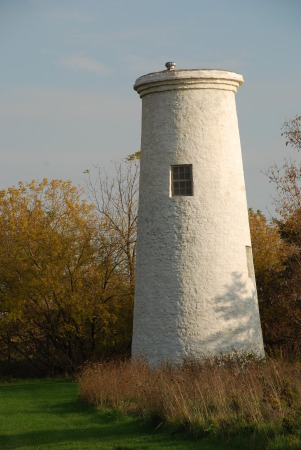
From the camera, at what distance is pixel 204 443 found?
13516 mm

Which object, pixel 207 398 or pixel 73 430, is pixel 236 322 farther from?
pixel 73 430

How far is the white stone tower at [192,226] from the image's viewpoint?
2212cm

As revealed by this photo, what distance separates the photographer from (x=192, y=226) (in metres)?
22.4

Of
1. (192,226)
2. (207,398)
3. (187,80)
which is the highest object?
(187,80)

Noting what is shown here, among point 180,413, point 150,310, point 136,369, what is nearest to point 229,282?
point 150,310

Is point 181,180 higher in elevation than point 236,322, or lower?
higher

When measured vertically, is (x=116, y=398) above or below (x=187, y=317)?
below

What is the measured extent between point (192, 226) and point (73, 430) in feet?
26.0

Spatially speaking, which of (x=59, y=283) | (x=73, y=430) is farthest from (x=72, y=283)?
(x=73, y=430)

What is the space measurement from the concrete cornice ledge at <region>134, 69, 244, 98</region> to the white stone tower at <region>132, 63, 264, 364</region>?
3 centimetres

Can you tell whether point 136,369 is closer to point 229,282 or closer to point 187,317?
point 187,317

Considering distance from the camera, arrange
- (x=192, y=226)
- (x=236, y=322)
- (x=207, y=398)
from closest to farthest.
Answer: (x=207, y=398) → (x=192, y=226) → (x=236, y=322)

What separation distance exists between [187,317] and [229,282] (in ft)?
5.02

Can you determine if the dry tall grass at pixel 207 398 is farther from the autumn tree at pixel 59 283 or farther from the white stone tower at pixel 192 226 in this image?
Result: the autumn tree at pixel 59 283
